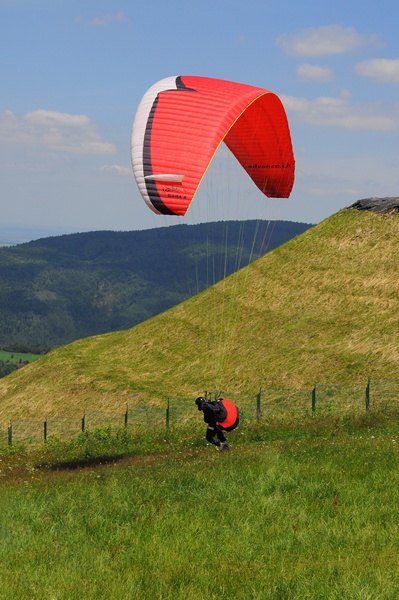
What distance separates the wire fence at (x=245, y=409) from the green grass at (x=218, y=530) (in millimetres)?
16853

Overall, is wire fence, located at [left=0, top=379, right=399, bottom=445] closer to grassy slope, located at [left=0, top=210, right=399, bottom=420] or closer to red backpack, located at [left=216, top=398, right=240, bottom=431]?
grassy slope, located at [left=0, top=210, right=399, bottom=420]

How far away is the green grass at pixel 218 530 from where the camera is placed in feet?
26.6

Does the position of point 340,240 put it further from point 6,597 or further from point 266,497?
point 6,597

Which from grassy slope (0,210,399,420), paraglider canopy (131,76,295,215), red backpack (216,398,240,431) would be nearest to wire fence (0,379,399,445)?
grassy slope (0,210,399,420)

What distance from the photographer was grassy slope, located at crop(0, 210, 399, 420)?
4794cm

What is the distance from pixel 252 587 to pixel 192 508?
138 inches

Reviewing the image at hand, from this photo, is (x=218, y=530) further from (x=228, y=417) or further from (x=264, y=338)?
(x=264, y=338)

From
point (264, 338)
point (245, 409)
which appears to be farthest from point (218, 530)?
point (264, 338)

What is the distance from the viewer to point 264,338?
5328 cm

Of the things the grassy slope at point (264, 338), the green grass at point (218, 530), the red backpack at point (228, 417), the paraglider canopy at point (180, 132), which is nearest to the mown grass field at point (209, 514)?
the green grass at point (218, 530)

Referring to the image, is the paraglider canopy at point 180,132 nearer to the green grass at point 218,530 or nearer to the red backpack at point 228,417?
the red backpack at point 228,417

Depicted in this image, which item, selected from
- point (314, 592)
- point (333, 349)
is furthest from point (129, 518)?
point (333, 349)

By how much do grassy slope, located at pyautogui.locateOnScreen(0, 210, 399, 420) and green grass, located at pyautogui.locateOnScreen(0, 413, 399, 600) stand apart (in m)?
29.9

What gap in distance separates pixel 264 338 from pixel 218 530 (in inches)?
1706
